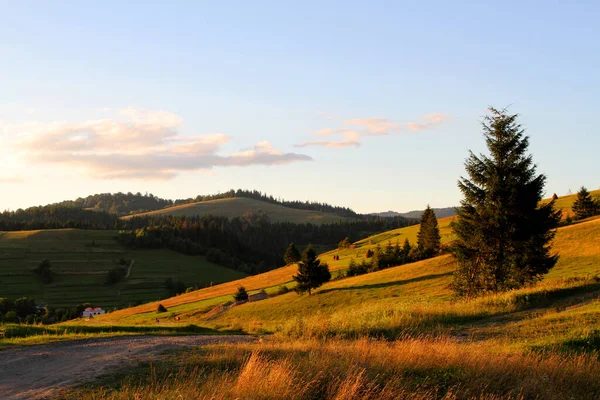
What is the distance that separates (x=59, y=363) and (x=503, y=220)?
2334 centimetres

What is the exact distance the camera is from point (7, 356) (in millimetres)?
11406

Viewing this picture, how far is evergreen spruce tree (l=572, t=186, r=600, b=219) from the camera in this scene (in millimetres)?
67375

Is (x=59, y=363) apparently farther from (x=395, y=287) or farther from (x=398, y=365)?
(x=395, y=287)

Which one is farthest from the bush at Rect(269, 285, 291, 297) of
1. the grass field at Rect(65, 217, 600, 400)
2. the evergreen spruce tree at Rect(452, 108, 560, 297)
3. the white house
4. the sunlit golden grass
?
the sunlit golden grass

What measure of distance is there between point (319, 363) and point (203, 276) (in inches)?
5104

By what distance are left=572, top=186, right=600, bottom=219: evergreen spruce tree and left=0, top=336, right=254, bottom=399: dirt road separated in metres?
70.8

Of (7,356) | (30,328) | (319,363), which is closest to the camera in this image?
(319,363)

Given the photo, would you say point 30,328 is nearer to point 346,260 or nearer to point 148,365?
point 148,365

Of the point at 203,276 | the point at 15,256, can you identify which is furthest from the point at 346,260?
the point at 15,256

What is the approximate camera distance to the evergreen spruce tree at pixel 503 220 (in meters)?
26.5

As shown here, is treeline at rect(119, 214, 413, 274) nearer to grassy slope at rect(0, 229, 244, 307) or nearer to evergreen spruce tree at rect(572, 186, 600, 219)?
grassy slope at rect(0, 229, 244, 307)

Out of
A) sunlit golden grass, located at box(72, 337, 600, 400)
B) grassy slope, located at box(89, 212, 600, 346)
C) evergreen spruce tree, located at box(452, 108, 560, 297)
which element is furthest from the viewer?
evergreen spruce tree, located at box(452, 108, 560, 297)

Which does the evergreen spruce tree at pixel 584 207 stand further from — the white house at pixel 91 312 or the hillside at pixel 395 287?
the white house at pixel 91 312

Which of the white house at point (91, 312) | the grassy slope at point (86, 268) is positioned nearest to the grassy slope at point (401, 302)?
the white house at point (91, 312)
